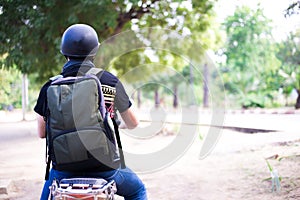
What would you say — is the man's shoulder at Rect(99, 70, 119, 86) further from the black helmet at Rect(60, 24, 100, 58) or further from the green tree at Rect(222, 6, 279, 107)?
the green tree at Rect(222, 6, 279, 107)

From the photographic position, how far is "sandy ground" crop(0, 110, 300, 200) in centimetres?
425

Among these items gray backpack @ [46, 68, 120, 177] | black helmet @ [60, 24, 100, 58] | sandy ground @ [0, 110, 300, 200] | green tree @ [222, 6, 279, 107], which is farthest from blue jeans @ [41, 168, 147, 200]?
green tree @ [222, 6, 279, 107]

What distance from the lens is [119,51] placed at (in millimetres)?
10812

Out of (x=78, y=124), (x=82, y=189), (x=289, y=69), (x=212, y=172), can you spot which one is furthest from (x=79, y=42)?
(x=289, y=69)

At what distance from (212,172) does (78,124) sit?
4.09 meters

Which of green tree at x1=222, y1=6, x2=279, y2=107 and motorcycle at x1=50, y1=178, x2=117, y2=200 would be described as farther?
green tree at x1=222, y1=6, x2=279, y2=107

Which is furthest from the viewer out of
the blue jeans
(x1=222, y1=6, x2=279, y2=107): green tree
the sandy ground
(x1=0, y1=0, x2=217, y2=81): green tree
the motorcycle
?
(x1=222, y1=6, x2=279, y2=107): green tree

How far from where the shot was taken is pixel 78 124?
1611 mm

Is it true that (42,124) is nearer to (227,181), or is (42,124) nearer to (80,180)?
(80,180)

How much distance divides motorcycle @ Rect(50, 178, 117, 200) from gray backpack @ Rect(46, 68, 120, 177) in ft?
0.23

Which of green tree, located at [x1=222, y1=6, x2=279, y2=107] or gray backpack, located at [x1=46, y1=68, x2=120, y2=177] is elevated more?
green tree, located at [x1=222, y1=6, x2=279, y2=107]

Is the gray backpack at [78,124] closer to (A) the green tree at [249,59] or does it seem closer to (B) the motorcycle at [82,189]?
(B) the motorcycle at [82,189]

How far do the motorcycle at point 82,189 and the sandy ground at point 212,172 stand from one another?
2.62 meters

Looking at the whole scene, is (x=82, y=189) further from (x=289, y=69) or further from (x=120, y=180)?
(x=289, y=69)
